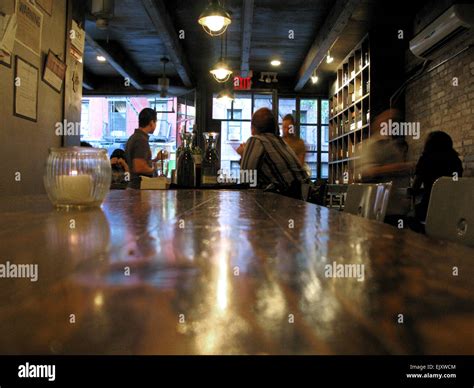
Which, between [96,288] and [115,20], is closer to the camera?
[96,288]

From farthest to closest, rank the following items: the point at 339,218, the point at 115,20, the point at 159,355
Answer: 1. the point at 115,20
2. the point at 339,218
3. the point at 159,355

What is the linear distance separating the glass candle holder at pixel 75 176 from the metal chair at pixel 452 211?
3.06 feet

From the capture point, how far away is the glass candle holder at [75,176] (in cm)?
106

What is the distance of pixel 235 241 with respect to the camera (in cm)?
54

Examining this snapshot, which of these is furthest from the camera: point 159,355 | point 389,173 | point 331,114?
point 331,114

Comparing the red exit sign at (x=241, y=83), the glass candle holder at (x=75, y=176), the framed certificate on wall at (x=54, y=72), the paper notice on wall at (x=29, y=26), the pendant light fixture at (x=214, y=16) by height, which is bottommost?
the glass candle holder at (x=75, y=176)

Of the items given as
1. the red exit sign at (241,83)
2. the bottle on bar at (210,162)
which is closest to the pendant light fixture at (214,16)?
the bottle on bar at (210,162)

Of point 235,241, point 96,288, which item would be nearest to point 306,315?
Result: point 96,288

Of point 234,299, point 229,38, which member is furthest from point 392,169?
point 229,38

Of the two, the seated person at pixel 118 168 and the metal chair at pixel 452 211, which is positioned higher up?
the seated person at pixel 118 168

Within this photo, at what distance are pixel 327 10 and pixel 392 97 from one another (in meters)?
1.70

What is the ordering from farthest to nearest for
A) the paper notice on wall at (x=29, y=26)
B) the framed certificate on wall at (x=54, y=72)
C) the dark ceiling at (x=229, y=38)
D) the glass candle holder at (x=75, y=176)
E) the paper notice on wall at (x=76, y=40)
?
the dark ceiling at (x=229, y=38), the paper notice on wall at (x=76, y=40), the framed certificate on wall at (x=54, y=72), the paper notice on wall at (x=29, y=26), the glass candle holder at (x=75, y=176)

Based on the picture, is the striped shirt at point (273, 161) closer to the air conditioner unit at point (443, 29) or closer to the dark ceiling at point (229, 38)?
the air conditioner unit at point (443, 29)
